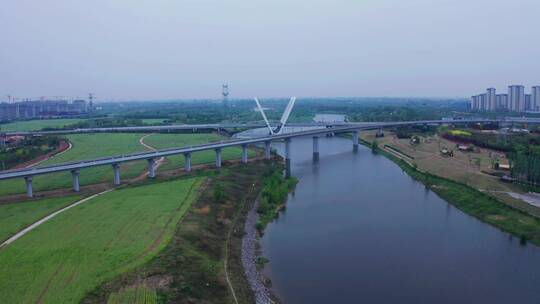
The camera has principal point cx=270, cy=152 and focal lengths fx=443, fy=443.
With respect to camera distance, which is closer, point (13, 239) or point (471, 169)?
point (13, 239)

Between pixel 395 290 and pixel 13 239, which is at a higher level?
pixel 13 239

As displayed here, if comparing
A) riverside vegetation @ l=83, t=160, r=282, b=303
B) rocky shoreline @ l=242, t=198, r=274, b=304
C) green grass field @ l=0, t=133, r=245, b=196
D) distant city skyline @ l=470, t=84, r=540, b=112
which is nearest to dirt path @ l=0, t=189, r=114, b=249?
green grass field @ l=0, t=133, r=245, b=196

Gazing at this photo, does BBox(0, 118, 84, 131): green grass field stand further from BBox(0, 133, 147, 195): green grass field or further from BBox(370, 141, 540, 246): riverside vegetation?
BBox(370, 141, 540, 246): riverside vegetation

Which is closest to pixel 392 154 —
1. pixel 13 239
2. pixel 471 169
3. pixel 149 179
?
pixel 471 169

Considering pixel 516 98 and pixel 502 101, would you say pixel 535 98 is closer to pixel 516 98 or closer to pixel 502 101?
pixel 516 98

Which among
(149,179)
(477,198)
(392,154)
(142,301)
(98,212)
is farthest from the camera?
(392,154)

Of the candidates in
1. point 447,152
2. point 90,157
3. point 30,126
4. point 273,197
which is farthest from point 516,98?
point 30,126

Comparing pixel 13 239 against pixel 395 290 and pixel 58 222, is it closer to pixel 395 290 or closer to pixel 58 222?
pixel 58 222
